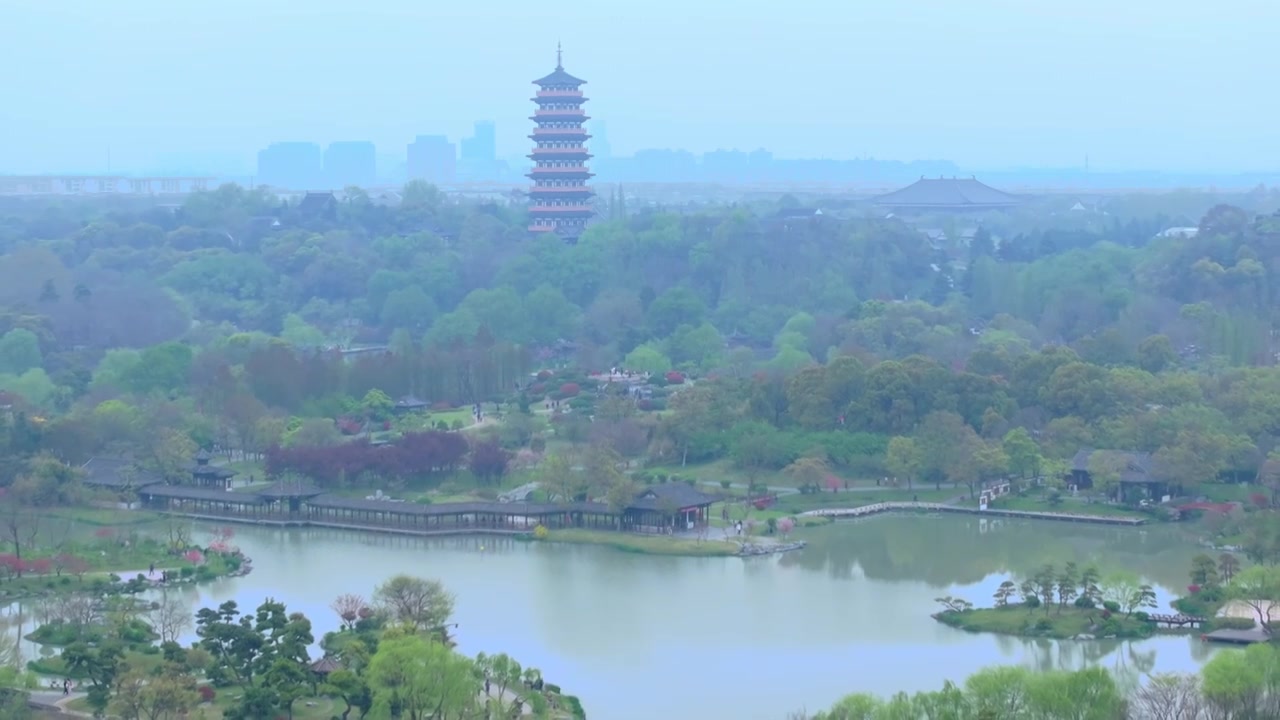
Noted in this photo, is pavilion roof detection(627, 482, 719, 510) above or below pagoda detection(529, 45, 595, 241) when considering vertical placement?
below

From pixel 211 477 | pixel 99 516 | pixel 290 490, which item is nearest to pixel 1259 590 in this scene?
pixel 290 490

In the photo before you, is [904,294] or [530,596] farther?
[904,294]

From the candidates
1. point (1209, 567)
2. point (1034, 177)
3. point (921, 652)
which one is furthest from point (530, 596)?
point (1034, 177)

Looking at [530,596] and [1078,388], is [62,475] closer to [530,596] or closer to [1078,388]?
[530,596]

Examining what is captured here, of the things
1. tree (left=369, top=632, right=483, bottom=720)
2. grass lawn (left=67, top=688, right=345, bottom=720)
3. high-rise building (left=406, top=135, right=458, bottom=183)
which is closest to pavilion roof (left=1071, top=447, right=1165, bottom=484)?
tree (left=369, top=632, right=483, bottom=720)

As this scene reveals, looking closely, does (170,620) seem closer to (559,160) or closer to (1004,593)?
(1004,593)

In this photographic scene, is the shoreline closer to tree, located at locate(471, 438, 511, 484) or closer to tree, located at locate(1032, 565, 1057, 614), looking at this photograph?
tree, located at locate(471, 438, 511, 484)
